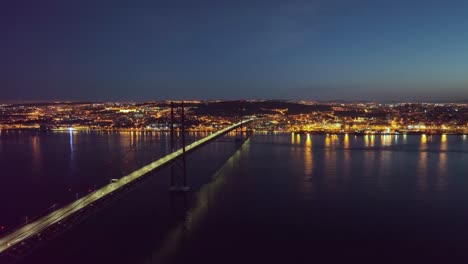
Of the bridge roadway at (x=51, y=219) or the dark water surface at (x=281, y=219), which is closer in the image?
the bridge roadway at (x=51, y=219)

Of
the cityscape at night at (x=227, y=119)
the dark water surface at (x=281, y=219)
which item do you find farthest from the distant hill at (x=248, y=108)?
the dark water surface at (x=281, y=219)

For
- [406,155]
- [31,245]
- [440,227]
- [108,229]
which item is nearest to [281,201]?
[440,227]

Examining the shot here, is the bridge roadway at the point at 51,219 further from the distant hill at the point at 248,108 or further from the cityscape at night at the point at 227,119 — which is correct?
the distant hill at the point at 248,108

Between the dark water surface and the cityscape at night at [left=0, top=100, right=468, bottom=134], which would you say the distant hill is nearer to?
the cityscape at night at [left=0, top=100, right=468, bottom=134]

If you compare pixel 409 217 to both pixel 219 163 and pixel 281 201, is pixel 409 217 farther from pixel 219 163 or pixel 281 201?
pixel 219 163

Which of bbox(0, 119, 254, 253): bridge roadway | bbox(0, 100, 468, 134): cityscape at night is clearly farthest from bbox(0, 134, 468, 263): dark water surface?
bbox(0, 100, 468, 134): cityscape at night

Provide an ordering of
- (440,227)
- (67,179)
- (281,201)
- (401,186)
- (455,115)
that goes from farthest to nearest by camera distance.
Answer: (455,115), (67,179), (401,186), (281,201), (440,227)

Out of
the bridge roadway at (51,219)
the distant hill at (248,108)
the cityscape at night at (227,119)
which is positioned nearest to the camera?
the bridge roadway at (51,219)

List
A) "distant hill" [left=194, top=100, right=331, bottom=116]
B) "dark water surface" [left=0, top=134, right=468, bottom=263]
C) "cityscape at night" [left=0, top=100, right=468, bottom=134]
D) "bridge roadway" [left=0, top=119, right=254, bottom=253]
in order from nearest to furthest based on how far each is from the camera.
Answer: "bridge roadway" [left=0, top=119, right=254, bottom=253] → "dark water surface" [left=0, top=134, right=468, bottom=263] → "cityscape at night" [left=0, top=100, right=468, bottom=134] → "distant hill" [left=194, top=100, right=331, bottom=116]
